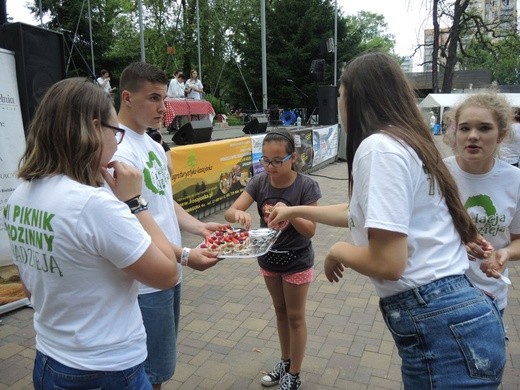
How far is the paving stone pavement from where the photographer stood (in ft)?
10.4

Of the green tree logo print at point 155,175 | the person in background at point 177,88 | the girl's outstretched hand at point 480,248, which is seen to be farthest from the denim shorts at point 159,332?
the person in background at point 177,88

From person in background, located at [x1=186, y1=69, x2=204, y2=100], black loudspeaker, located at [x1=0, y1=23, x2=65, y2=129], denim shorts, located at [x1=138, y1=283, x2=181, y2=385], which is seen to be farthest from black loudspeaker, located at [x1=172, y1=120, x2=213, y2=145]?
person in background, located at [x1=186, y1=69, x2=204, y2=100]

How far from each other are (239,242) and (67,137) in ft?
4.10

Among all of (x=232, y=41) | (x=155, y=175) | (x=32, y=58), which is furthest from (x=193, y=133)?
(x=232, y=41)

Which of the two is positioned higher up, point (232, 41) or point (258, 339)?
point (232, 41)

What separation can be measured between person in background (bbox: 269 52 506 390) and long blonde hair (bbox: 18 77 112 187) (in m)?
0.89

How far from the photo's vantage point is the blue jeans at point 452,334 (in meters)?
1.41

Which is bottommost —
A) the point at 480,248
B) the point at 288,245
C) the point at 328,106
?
the point at 288,245

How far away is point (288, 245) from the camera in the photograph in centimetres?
283

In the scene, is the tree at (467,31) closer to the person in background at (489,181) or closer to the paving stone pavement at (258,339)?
the paving stone pavement at (258,339)

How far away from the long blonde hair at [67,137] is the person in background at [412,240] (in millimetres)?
889

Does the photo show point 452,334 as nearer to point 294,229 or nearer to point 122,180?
point 122,180

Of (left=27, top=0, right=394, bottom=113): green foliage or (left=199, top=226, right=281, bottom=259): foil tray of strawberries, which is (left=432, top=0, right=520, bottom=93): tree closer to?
(left=27, top=0, right=394, bottom=113): green foliage

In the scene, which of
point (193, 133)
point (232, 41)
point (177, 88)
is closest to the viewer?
point (193, 133)
